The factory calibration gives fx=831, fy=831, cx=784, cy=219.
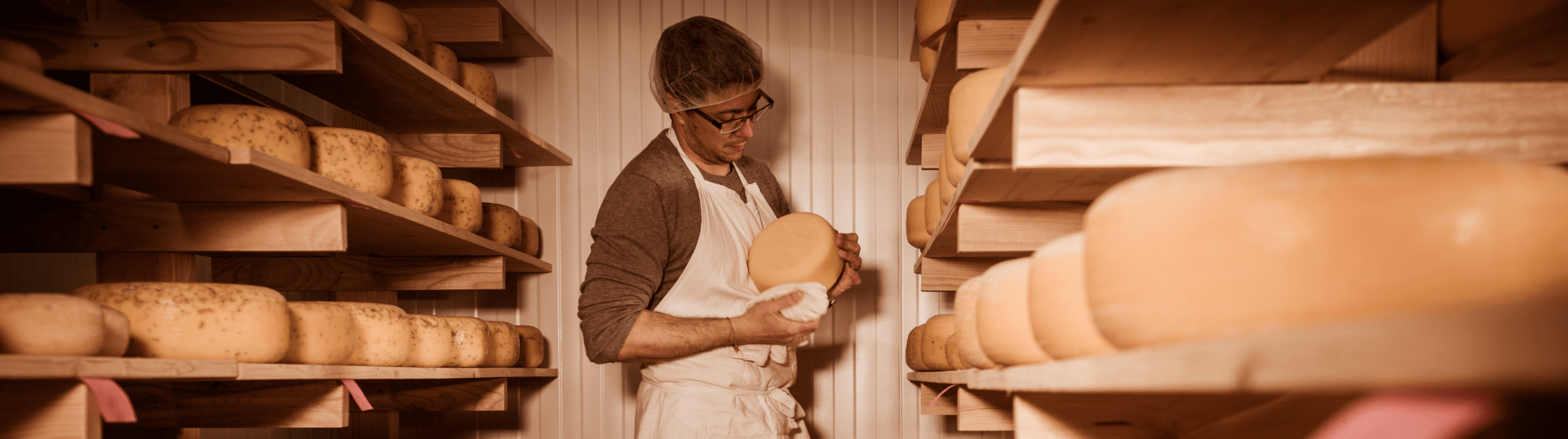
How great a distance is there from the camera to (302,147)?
1490 millimetres

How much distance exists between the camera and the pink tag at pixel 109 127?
2.99 ft

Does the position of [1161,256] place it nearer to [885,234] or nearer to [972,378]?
[972,378]

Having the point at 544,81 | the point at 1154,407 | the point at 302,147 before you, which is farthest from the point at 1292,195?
the point at 544,81

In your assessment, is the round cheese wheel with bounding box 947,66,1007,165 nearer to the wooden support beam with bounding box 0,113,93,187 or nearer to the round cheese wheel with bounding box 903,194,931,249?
the round cheese wheel with bounding box 903,194,931,249

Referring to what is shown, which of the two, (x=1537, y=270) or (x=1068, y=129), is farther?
(x=1068, y=129)

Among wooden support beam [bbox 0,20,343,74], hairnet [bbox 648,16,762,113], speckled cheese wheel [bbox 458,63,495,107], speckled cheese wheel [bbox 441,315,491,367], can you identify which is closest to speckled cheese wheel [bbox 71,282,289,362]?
wooden support beam [bbox 0,20,343,74]

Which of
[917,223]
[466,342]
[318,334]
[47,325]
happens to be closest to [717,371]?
[466,342]

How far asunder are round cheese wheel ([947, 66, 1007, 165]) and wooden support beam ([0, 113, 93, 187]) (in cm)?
117

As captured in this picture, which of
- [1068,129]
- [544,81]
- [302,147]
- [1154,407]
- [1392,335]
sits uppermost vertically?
[544,81]

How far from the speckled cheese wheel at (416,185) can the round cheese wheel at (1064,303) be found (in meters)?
1.51

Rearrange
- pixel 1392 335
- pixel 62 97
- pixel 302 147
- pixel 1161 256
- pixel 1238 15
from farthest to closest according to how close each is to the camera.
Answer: pixel 302 147, pixel 62 97, pixel 1238 15, pixel 1161 256, pixel 1392 335

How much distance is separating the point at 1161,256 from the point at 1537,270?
191 mm

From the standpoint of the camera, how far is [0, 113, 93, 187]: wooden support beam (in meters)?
0.88

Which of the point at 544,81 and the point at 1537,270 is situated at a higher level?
the point at 544,81
